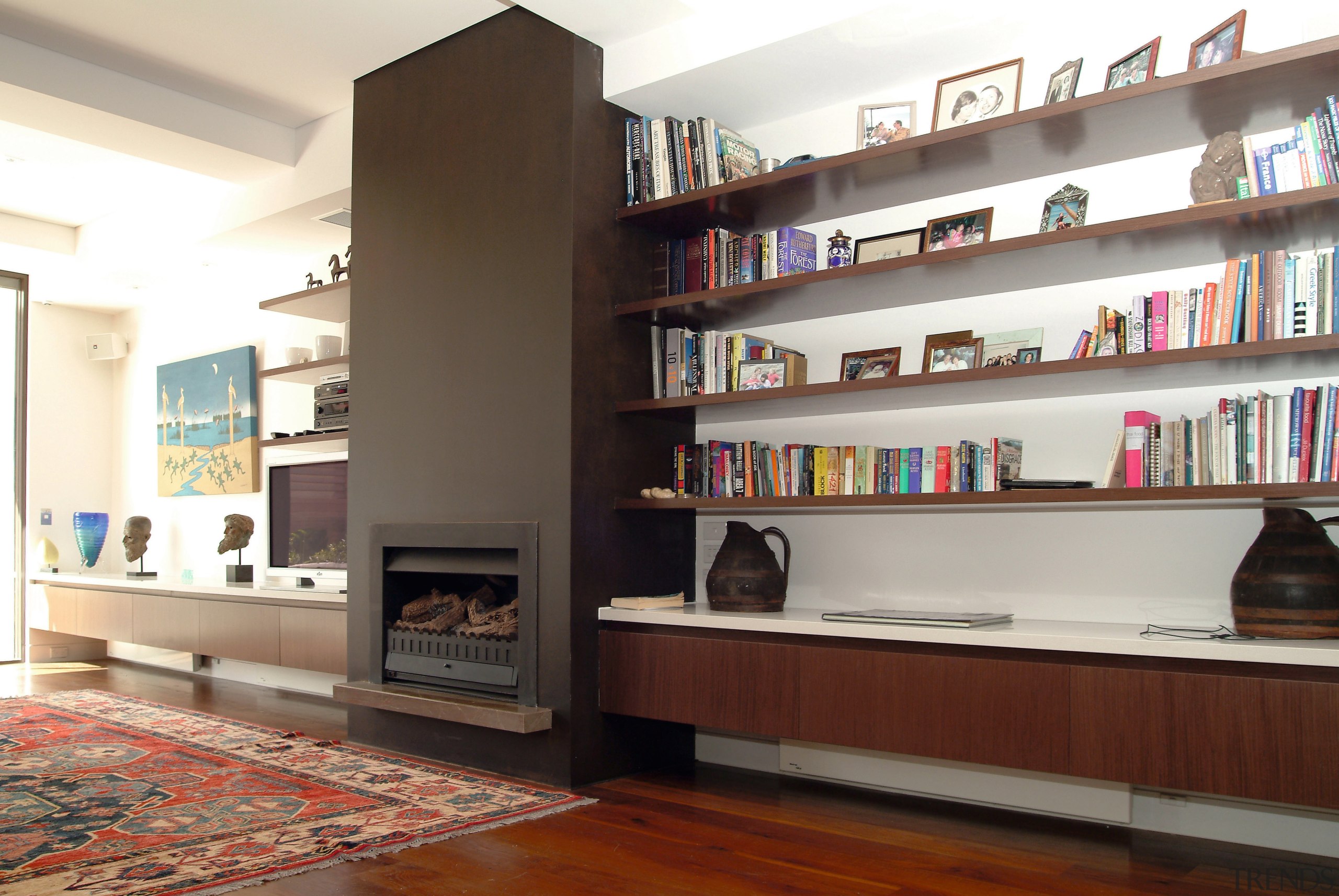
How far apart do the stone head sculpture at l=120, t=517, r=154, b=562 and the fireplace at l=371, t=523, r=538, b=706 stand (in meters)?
3.40

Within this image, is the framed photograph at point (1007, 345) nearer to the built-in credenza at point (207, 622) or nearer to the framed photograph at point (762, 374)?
the framed photograph at point (762, 374)

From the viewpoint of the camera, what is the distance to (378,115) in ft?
13.5

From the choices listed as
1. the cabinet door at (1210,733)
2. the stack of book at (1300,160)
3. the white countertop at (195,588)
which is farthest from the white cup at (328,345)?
the stack of book at (1300,160)

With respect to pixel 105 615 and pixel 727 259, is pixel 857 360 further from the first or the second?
pixel 105 615

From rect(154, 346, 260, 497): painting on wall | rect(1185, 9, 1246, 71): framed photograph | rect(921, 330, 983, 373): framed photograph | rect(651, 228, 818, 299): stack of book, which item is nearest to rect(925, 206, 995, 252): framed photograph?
rect(921, 330, 983, 373): framed photograph

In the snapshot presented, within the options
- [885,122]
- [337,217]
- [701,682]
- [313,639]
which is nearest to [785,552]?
[701,682]

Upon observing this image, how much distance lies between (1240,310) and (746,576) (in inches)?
61.1

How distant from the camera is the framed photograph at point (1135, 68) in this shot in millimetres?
2531

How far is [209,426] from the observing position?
251 inches

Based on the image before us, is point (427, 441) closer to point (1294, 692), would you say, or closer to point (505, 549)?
point (505, 549)

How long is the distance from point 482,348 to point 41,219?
4.32m

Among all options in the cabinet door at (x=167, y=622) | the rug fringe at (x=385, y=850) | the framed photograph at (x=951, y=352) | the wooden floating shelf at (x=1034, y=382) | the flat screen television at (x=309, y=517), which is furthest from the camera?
the cabinet door at (x=167, y=622)

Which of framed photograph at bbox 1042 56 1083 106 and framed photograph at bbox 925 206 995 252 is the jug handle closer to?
framed photograph at bbox 925 206 995 252

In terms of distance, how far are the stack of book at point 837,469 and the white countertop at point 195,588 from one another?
170 cm
